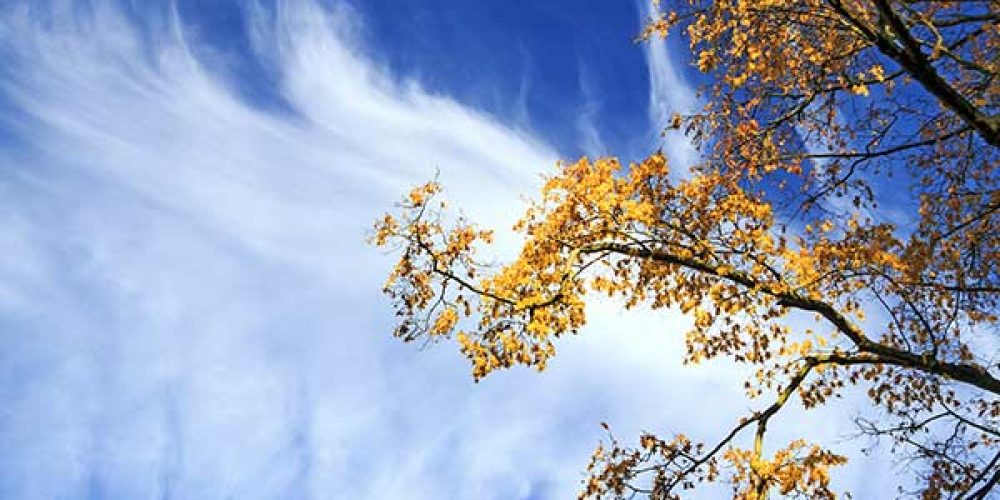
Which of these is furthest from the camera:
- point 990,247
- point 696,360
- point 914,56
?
point 696,360

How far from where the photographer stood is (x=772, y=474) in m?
8.93

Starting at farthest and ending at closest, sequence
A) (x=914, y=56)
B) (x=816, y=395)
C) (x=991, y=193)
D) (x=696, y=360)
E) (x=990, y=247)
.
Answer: (x=696, y=360), (x=816, y=395), (x=990, y=247), (x=991, y=193), (x=914, y=56)

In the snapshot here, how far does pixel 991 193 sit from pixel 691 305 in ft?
13.3

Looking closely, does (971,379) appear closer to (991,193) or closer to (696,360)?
(991,193)

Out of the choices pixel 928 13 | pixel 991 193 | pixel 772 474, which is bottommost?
pixel 772 474

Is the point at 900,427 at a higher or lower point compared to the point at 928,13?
lower

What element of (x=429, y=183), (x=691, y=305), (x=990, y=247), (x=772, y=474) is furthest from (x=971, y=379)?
(x=429, y=183)

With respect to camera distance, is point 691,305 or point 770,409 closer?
point 770,409

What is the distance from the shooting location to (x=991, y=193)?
8.50 m

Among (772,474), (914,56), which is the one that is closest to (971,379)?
(772,474)

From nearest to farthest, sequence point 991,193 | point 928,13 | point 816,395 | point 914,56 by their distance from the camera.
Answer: point 914,56, point 928,13, point 991,193, point 816,395

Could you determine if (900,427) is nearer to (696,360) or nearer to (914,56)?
(696,360)

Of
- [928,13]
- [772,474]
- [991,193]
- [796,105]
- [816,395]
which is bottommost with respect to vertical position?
[772,474]

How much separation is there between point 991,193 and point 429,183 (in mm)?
7090
